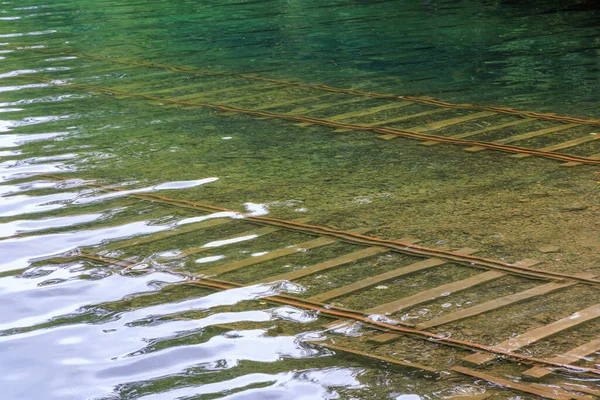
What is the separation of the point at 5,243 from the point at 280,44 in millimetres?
10355

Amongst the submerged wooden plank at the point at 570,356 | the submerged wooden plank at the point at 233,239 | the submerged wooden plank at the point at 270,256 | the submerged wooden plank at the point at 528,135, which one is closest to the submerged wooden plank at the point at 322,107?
the submerged wooden plank at the point at 528,135

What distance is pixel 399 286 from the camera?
6168mm

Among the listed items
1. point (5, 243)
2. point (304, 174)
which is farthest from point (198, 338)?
point (304, 174)

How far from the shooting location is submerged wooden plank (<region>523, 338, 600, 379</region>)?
16.1ft

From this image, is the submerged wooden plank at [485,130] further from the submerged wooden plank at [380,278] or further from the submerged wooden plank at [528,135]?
the submerged wooden plank at [380,278]

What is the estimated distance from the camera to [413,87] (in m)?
12.6

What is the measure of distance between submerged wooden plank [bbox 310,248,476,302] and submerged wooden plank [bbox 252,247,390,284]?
0.34 m

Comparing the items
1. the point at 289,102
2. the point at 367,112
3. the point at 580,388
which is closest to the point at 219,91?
the point at 289,102

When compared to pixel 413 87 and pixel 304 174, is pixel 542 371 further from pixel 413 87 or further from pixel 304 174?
pixel 413 87

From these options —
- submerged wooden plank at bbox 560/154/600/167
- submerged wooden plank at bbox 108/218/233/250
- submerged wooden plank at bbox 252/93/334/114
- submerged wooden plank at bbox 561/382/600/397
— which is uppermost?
submerged wooden plank at bbox 108/218/233/250

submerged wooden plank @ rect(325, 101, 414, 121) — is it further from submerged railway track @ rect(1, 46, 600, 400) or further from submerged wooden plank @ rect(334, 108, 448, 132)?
submerged wooden plank @ rect(334, 108, 448, 132)

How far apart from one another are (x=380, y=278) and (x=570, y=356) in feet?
5.07

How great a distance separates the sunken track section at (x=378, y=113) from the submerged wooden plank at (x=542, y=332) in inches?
135

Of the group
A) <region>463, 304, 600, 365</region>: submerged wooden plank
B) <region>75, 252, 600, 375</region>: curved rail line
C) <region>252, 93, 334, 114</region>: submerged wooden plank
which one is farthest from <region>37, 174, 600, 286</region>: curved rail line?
<region>252, 93, 334, 114</region>: submerged wooden plank
